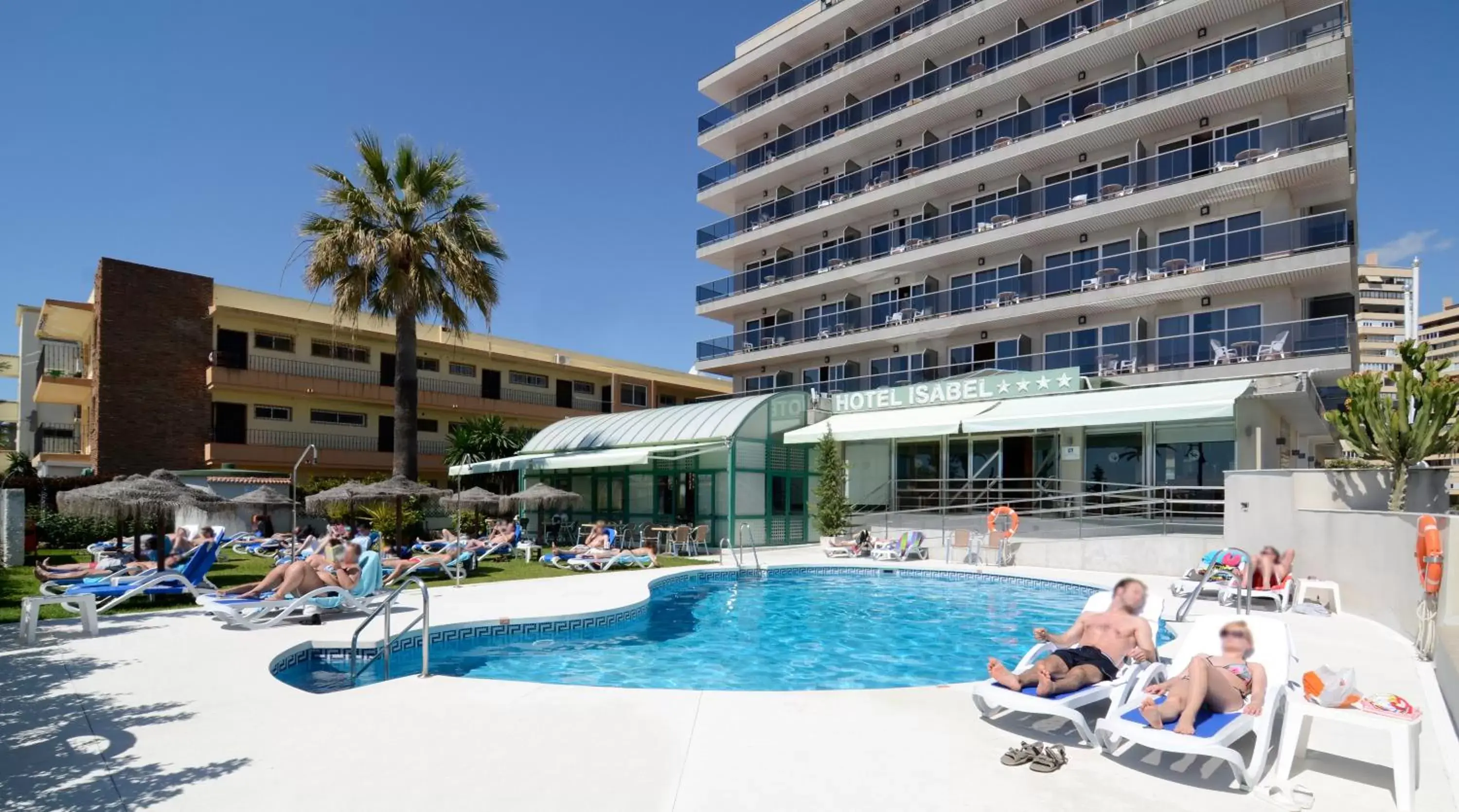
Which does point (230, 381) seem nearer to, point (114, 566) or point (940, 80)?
point (114, 566)

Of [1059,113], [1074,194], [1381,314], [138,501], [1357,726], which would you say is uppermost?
[1381,314]

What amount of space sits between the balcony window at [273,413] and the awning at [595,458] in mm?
11242

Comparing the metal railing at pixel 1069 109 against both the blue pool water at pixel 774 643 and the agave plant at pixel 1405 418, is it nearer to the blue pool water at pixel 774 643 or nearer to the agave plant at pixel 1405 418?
the agave plant at pixel 1405 418

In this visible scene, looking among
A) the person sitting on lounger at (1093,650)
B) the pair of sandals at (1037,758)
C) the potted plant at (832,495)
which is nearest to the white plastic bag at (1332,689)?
the person sitting on lounger at (1093,650)

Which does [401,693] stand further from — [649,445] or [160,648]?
[649,445]

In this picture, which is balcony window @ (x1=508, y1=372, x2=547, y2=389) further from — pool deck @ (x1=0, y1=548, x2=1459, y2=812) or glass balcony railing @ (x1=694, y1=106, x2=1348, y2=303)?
pool deck @ (x1=0, y1=548, x2=1459, y2=812)

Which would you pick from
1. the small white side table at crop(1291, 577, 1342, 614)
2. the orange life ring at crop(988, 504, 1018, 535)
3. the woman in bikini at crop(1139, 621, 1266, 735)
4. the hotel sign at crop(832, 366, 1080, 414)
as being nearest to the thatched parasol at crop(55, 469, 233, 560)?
the woman in bikini at crop(1139, 621, 1266, 735)

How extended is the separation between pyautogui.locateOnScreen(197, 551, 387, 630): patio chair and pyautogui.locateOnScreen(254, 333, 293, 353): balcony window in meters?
25.3

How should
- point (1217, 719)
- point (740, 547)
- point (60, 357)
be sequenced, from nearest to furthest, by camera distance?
point (1217, 719) < point (740, 547) < point (60, 357)

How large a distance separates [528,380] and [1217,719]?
3843 cm

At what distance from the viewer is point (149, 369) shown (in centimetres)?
2958

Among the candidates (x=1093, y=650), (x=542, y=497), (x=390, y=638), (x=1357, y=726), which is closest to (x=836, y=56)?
(x=542, y=497)

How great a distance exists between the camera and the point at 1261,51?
22.1 m

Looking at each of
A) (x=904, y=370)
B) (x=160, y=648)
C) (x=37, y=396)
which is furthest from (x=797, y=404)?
(x=37, y=396)
